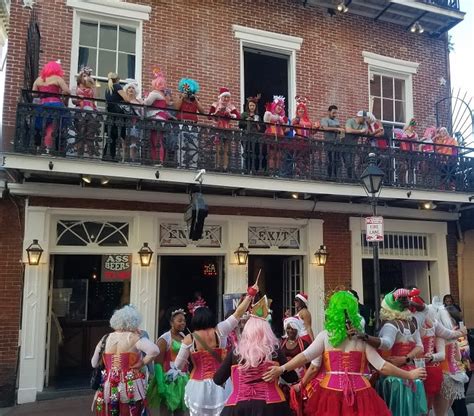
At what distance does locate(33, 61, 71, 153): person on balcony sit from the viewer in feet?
26.9

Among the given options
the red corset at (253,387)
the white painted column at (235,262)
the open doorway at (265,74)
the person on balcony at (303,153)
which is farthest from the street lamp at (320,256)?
the red corset at (253,387)

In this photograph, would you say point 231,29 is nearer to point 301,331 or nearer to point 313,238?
point 313,238

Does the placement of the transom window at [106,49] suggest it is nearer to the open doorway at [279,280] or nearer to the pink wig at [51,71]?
the pink wig at [51,71]

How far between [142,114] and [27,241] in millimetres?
3078

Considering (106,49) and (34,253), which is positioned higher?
(106,49)

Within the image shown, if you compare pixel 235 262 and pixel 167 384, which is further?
pixel 235 262

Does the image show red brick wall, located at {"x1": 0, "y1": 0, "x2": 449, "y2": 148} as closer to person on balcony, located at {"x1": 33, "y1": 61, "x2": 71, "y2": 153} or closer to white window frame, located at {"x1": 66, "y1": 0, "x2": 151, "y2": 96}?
white window frame, located at {"x1": 66, "y1": 0, "x2": 151, "y2": 96}

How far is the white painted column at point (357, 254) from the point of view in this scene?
11.3 m

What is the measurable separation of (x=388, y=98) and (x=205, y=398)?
1043cm

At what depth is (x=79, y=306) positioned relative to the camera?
1168cm

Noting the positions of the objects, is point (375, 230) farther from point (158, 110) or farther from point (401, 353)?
point (158, 110)

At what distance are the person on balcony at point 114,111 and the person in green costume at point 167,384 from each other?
3.78 metres

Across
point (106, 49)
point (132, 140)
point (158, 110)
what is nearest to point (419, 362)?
point (132, 140)

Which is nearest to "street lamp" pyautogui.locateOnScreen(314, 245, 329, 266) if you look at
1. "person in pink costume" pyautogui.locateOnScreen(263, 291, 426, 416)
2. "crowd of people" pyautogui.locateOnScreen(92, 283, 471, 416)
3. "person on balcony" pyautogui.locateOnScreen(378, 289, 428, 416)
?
"crowd of people" pyautogui.locateOnScreen(92, 283, 471, 416)
